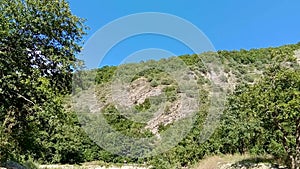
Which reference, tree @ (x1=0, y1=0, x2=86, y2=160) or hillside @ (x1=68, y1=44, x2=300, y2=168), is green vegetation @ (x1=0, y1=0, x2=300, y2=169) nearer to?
tree @ (x1=0, y1=0, x2=86, y2=160)

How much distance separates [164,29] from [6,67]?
709cm

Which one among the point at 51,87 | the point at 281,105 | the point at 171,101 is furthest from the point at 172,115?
the point at 51,87

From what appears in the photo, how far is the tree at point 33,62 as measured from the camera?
430 inches

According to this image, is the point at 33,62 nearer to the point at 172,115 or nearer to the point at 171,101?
the point at 172,115

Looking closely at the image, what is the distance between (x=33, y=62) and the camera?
12.0 meters

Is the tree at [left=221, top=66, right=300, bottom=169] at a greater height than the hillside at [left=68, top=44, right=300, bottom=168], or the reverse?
the hillside at [left=68, top=44, right=300, bottom=168]

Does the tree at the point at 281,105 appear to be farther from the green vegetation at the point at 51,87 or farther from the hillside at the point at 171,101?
the hillside at the point at 171,101

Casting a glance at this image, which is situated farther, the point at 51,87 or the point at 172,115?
the point at 172,115

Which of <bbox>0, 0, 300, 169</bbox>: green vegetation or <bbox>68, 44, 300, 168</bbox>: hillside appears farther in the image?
<bbox>68, 44, 300, 168</bbox>: hillside

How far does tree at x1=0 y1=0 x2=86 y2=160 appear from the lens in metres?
10.9

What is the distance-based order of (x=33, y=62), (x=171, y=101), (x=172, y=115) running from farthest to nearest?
(x=171, y=101) < (x=172, y=115) < (x=33, y=62)

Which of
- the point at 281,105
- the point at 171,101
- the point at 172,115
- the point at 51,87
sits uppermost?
the point at 171,101

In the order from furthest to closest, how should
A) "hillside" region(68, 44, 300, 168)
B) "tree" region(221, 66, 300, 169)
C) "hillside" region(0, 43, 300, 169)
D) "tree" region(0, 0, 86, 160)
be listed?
"hillside" region(68, 44, 300, 168) → "hillside" region(0, 43, 300, 169) → "tree" region(221, 66, 300, 169) → "tree" region(0, 0, 86, 160)

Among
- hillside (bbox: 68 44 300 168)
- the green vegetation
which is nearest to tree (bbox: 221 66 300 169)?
the green vegetation
